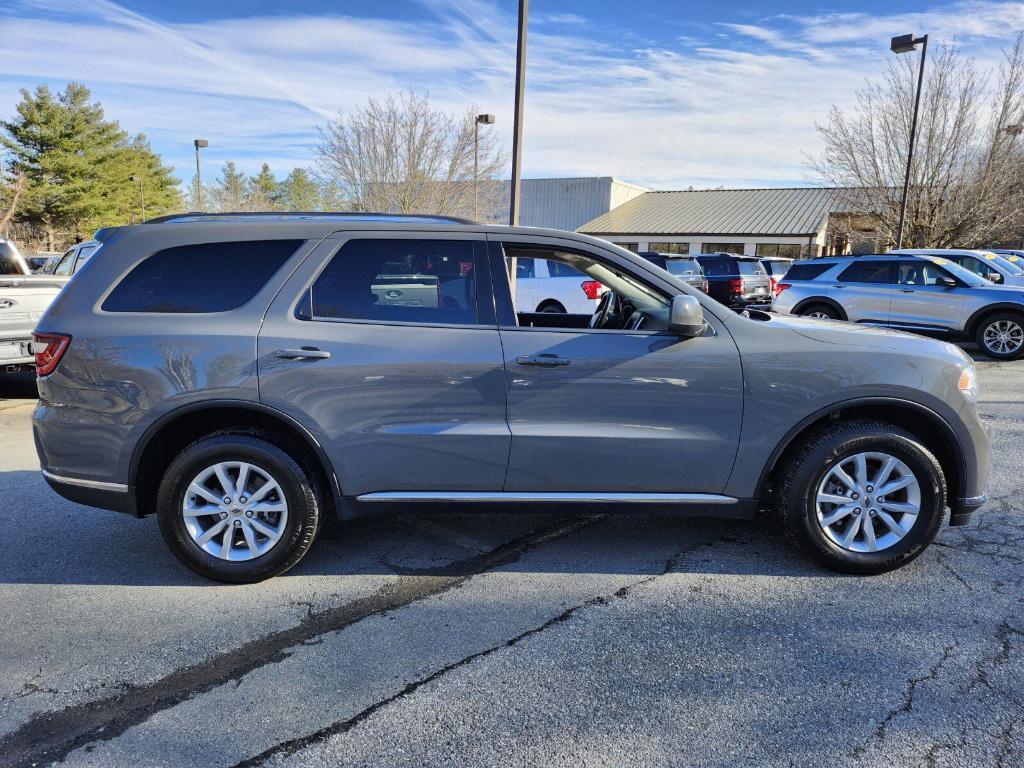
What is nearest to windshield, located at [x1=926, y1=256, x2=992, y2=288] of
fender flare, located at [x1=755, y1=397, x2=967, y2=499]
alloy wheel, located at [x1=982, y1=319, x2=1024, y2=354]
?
alloy wheel, located at [x1=982, y1=319, x2=1024, y2=354]

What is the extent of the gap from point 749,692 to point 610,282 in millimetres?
2164

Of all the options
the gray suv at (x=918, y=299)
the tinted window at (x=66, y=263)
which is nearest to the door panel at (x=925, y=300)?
the gray suv at (x=918, y=299)

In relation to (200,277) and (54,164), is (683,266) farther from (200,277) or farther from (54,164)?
(54,164)

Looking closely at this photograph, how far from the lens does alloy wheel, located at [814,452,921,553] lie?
3.79 m

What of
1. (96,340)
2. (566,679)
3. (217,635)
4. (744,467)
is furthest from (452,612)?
(96,340)

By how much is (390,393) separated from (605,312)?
5.62 feet

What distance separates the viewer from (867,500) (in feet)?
12.5

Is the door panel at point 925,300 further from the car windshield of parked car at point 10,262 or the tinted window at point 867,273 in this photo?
the car windshield of parked car at point 10,262

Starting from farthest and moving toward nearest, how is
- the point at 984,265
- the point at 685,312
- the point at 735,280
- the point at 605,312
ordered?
the point at 735,280, the point at 984,265, the point at 605,312, the point at 685,312

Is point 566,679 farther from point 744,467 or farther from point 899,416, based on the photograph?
point 899,416

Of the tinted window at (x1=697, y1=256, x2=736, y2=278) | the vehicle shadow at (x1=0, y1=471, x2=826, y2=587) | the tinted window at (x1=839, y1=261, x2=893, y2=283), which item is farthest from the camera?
the tinted window at (x1=697, y1=256, x2=736, y2=278)

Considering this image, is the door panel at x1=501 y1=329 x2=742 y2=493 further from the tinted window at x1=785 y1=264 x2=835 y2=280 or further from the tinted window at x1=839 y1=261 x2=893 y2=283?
the tinted window at x1=785 y1=264 x2=835 y2=280

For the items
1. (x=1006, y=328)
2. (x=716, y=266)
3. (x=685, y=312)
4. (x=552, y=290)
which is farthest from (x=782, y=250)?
(x=685, y=312)

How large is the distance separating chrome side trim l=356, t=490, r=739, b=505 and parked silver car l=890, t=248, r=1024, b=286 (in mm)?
11623
